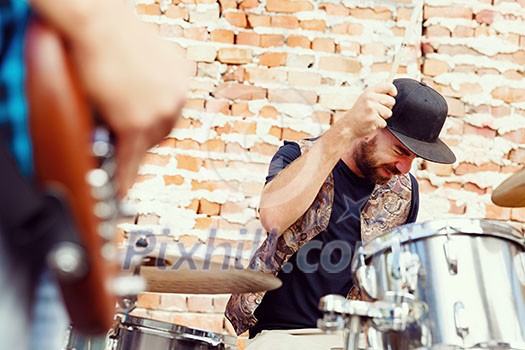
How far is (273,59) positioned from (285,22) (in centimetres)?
14

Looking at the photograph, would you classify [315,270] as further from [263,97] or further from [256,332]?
[263,97]

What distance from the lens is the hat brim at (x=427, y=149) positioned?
271 centimetres

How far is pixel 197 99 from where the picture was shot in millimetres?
3158

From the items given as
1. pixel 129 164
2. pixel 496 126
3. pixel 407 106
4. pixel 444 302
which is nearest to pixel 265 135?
pixel 407 106

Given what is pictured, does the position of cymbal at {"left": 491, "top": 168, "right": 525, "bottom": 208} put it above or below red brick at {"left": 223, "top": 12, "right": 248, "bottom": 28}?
below

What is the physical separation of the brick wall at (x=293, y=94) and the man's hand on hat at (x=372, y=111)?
0.58m

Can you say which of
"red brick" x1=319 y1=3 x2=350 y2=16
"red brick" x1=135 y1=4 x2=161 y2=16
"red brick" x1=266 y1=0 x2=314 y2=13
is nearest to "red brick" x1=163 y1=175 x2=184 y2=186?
"red brick" x1=135 y1=4 x2=161 y2=16

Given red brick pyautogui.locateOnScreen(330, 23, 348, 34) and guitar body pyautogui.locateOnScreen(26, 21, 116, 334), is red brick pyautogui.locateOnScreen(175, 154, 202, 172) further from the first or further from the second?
guitar body pyautogui.locateOnScreen(26, 21, 116, 334)

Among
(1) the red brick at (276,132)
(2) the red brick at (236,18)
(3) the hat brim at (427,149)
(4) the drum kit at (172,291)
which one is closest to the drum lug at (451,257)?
(4) the drum kit at (172,291)

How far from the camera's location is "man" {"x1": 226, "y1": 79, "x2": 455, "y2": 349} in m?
2.58

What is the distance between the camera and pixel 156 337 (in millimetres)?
2363

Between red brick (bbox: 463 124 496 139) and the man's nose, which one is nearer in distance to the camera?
the man's nose

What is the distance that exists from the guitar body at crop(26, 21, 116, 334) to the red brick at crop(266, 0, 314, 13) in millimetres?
2594

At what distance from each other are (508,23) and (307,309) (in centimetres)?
137
